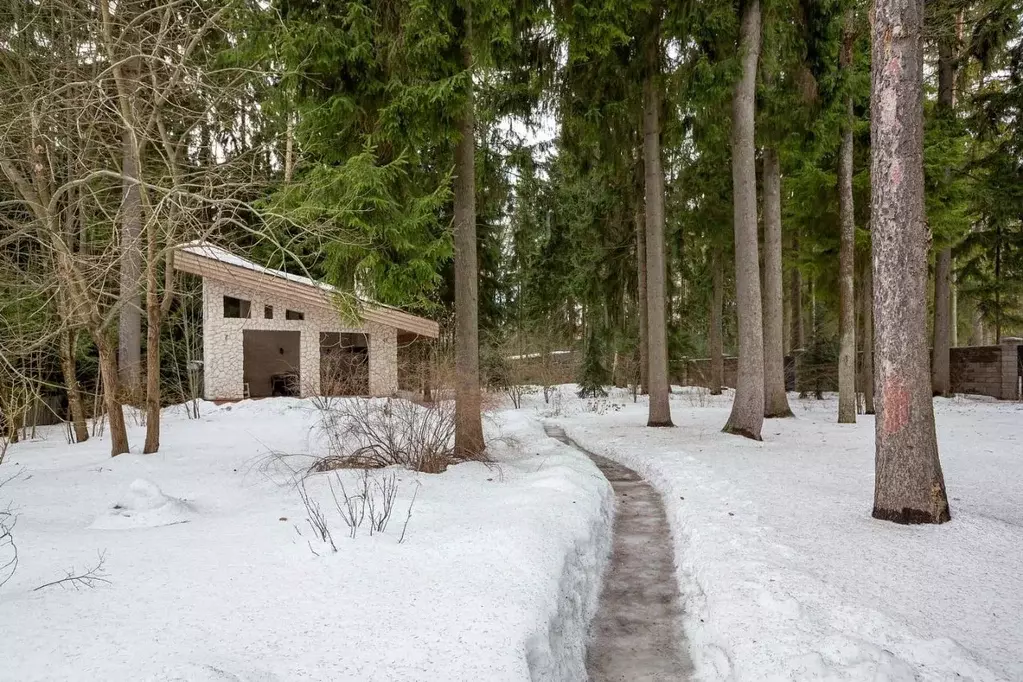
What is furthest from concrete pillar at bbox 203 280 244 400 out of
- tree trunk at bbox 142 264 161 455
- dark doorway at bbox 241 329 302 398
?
tree trunk at bbox 142 264 161 455

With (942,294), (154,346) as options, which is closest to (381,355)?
(154,346)

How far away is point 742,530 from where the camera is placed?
211 inches

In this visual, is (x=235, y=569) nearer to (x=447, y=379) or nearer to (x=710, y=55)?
(x=447, y=379)

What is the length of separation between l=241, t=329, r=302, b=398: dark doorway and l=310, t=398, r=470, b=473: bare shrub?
37.2 feet

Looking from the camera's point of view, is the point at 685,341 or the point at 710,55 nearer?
the point at 710,55

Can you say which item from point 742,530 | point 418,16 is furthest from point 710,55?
point 742,530

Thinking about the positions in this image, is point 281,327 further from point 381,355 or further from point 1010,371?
point 1010,371

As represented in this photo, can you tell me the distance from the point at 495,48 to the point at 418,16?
1.08 meters

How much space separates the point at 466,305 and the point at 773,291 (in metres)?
8.15

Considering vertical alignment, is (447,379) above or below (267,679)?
above

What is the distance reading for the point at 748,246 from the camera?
10.6 metres

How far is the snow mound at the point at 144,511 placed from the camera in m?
5.21

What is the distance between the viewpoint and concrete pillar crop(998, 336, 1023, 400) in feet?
56.5

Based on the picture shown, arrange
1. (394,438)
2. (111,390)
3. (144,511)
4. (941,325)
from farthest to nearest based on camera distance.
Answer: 1. (941,325)
2. (394,438)
3. (111,390)
4. (144,511)
